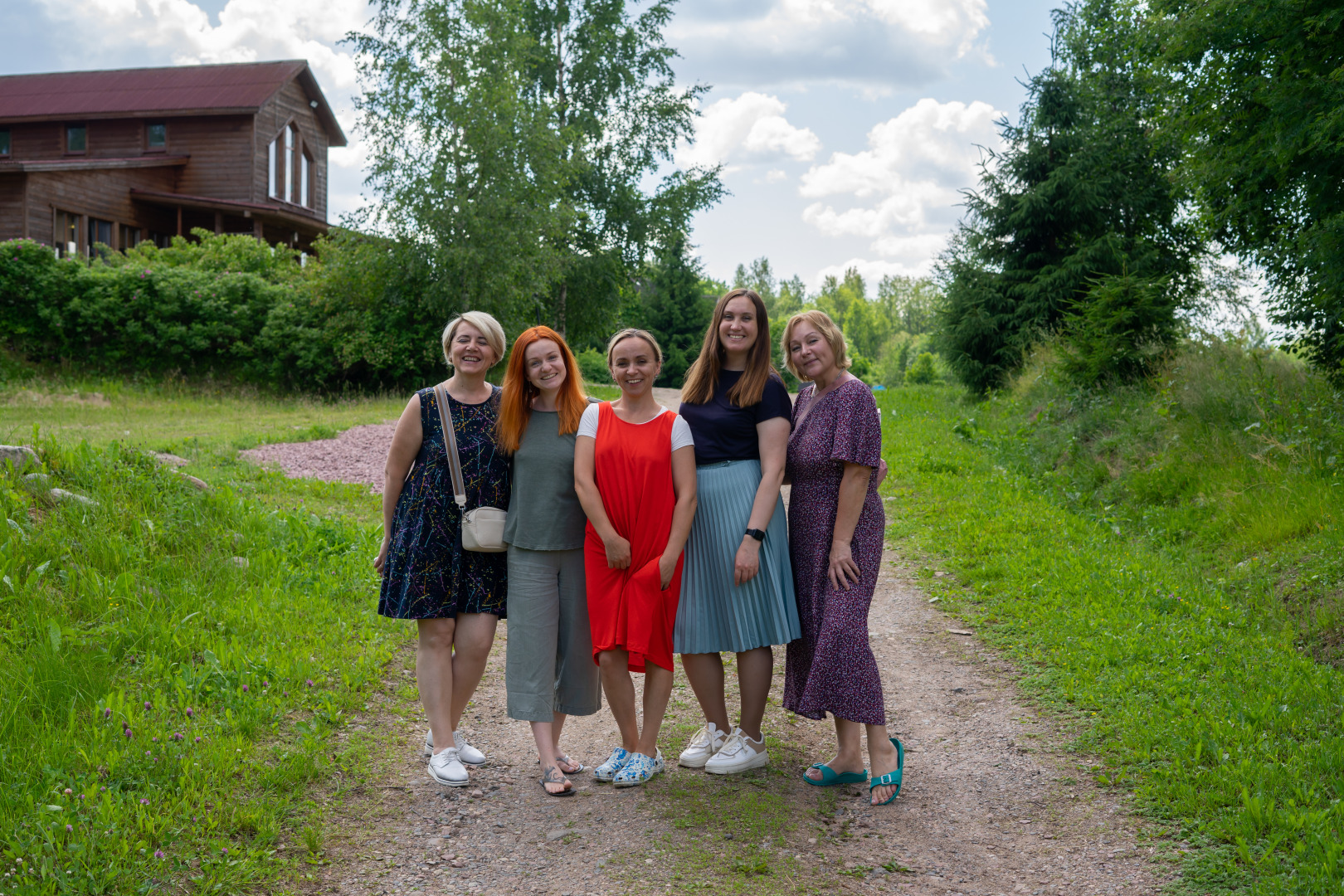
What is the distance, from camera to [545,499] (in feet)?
13.9

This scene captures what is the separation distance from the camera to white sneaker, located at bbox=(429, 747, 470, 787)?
4.30 m

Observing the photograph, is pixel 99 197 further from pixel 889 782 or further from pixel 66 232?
pixel 889 782

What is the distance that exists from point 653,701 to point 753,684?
18.6 inches

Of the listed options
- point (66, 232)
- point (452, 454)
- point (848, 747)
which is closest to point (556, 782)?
point (848, 747)

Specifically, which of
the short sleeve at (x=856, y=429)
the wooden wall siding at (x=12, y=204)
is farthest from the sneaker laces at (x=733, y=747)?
the wooden wall siding at (x=12, y=204)

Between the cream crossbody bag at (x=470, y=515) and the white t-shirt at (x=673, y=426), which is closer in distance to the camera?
the white t-shirt at (x=673, y=426)

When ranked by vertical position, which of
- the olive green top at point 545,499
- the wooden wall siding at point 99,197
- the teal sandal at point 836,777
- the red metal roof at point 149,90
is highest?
the red metal roof at point 149,90

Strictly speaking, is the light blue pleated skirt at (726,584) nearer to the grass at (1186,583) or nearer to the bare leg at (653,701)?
the bare leg at (653,701)

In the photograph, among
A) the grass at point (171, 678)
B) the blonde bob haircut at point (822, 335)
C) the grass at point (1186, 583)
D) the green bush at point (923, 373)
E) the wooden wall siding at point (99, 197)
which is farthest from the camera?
the green bush at point (923, 373)

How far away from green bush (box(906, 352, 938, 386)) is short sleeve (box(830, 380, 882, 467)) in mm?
37153

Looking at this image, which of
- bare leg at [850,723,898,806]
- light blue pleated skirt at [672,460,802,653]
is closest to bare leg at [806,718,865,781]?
bare leg at [850,723,898,806]

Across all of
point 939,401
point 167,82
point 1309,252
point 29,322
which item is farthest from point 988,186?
point 167,82

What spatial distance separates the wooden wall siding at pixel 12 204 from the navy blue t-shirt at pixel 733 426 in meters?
26.6

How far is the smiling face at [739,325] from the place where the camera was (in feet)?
13.9
